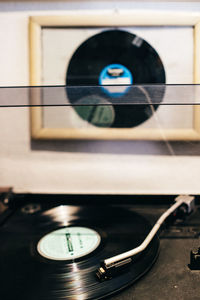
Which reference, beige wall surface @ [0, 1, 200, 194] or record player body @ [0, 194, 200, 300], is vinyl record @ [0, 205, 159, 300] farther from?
beige wall surface @ [0, 1, 200, 194]

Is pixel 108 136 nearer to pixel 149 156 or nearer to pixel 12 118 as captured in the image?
pixel 149 156

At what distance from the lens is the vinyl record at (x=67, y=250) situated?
20.9 inches

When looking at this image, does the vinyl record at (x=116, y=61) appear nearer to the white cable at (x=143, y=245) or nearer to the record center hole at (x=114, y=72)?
the record center hole at (x=114, y=72)

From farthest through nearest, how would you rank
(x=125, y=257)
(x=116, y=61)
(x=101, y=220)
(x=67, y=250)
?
(x=116, y=61) < (x=101, y=220) < (x=67, y=250) < (x=125, y=257)

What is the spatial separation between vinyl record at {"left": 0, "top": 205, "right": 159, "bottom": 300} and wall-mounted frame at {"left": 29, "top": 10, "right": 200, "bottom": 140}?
0.28 m

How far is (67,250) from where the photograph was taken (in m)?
0.69

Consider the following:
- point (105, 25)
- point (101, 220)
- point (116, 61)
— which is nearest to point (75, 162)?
point (101, 220)

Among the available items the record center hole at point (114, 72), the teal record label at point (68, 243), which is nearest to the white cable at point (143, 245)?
the teal record label at point (68, 243)

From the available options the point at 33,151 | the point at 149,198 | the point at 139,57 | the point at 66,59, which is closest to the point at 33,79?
the point at 66,59

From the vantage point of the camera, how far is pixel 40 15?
98 centimetres

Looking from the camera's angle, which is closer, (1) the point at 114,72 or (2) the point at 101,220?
(2) the point at 101,220

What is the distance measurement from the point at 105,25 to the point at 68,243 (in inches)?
29.2

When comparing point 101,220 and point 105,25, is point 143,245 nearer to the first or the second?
point 101,220

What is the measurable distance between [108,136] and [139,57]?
30cm
